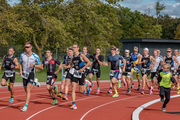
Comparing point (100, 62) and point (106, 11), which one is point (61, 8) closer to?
point (106, 11)

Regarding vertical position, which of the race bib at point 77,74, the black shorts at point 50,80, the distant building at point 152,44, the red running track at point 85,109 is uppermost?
the distant building at point 152,44

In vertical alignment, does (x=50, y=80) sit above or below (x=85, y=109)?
above

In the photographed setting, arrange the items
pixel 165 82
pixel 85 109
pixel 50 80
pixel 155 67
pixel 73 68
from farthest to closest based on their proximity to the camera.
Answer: pixel 155 67
pixel 50 80
pixel 73 68
pixel 85 109
pixel 165 82

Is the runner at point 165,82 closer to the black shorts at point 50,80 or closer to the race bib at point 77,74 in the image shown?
the race bib at point 77,74

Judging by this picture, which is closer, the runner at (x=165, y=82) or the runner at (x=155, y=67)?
the runner at (x=165, y=82)

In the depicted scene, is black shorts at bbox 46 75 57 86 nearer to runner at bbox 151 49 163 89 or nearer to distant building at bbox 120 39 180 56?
runner at bbox 151 49 163 89

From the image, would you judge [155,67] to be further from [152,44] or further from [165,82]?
[152,44]

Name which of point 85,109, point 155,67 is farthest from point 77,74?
point 155,67

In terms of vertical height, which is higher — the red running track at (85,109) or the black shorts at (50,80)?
the black shorts at (50,80)

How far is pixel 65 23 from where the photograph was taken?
32.8m

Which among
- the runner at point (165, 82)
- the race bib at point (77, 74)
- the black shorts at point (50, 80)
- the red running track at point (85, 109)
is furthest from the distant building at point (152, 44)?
the runner at point (165, 82)

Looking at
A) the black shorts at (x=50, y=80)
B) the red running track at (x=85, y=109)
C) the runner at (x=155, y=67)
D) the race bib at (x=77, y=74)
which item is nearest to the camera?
the red running track at (x=85, y=109)

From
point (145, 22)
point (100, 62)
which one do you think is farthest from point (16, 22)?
point (145, 22)

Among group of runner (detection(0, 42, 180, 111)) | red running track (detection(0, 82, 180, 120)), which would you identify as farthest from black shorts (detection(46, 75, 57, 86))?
red running track (detection(0, 82, 180, 120))
